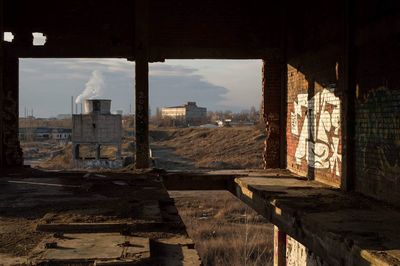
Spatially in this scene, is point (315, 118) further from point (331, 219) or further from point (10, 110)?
point (10, 110)

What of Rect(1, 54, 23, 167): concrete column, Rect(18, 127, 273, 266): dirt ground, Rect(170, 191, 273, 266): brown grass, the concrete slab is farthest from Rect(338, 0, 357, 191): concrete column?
Rect(18, 127, 273, 266): dirt ground

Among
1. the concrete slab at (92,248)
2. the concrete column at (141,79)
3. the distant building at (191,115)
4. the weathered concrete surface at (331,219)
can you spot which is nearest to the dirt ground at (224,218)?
the concrete column at (141,79)

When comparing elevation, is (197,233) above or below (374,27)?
below

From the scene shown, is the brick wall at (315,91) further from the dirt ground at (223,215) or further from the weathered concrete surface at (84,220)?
the dirt ground at (223,215)

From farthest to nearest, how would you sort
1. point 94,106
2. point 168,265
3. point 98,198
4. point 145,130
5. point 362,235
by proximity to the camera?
point 94,106, point 145,130, point 98,198, point 362,235, point 168,265

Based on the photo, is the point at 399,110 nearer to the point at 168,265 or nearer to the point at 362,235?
the point at 362,235

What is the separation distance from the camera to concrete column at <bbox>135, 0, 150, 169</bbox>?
1182 cm

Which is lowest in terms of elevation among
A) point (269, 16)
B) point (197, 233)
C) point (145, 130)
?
point (197, 233)

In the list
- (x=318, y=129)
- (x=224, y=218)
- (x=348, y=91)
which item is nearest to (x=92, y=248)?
(x=348, y=91)

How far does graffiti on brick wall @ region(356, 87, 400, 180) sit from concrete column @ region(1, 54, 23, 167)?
8.00 meters

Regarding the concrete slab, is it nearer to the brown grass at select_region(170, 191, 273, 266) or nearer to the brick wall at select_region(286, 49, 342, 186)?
the brick wall at select_region(286, 49, 342, 186)

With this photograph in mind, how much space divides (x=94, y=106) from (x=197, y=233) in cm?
1186

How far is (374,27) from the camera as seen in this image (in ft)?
26.0

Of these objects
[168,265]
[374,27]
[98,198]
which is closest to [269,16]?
[374,27]
